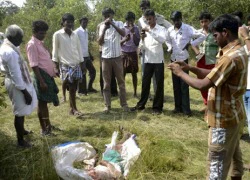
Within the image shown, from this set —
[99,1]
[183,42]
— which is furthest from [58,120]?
[99,1]

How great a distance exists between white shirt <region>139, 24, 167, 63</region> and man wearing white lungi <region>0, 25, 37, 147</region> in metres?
2.40

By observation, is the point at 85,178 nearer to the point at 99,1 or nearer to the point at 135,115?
the point at 135,115

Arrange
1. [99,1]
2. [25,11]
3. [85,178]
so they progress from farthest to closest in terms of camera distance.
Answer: [99,1] < [25,11] < [85,178]

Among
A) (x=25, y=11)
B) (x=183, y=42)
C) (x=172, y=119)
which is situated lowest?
(x=172, y=119)

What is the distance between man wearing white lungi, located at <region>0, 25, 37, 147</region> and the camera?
4.01 meters

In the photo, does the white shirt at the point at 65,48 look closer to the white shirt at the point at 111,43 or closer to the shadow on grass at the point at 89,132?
the white shirt at the point at 111,43

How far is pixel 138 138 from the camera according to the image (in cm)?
437

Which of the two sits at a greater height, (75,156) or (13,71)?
(13,71)

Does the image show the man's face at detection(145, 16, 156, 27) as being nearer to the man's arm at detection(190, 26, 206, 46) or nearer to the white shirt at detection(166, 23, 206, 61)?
the white shirt at detection(166, 23, 206, 61)

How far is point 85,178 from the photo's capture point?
331cm

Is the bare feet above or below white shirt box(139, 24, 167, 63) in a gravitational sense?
below

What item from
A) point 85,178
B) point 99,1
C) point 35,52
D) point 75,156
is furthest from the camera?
point 99,1

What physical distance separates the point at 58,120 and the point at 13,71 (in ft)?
6.10

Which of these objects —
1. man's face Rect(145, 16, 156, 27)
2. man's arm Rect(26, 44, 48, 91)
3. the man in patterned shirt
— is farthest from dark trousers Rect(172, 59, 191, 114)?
the man in patterned shirt
